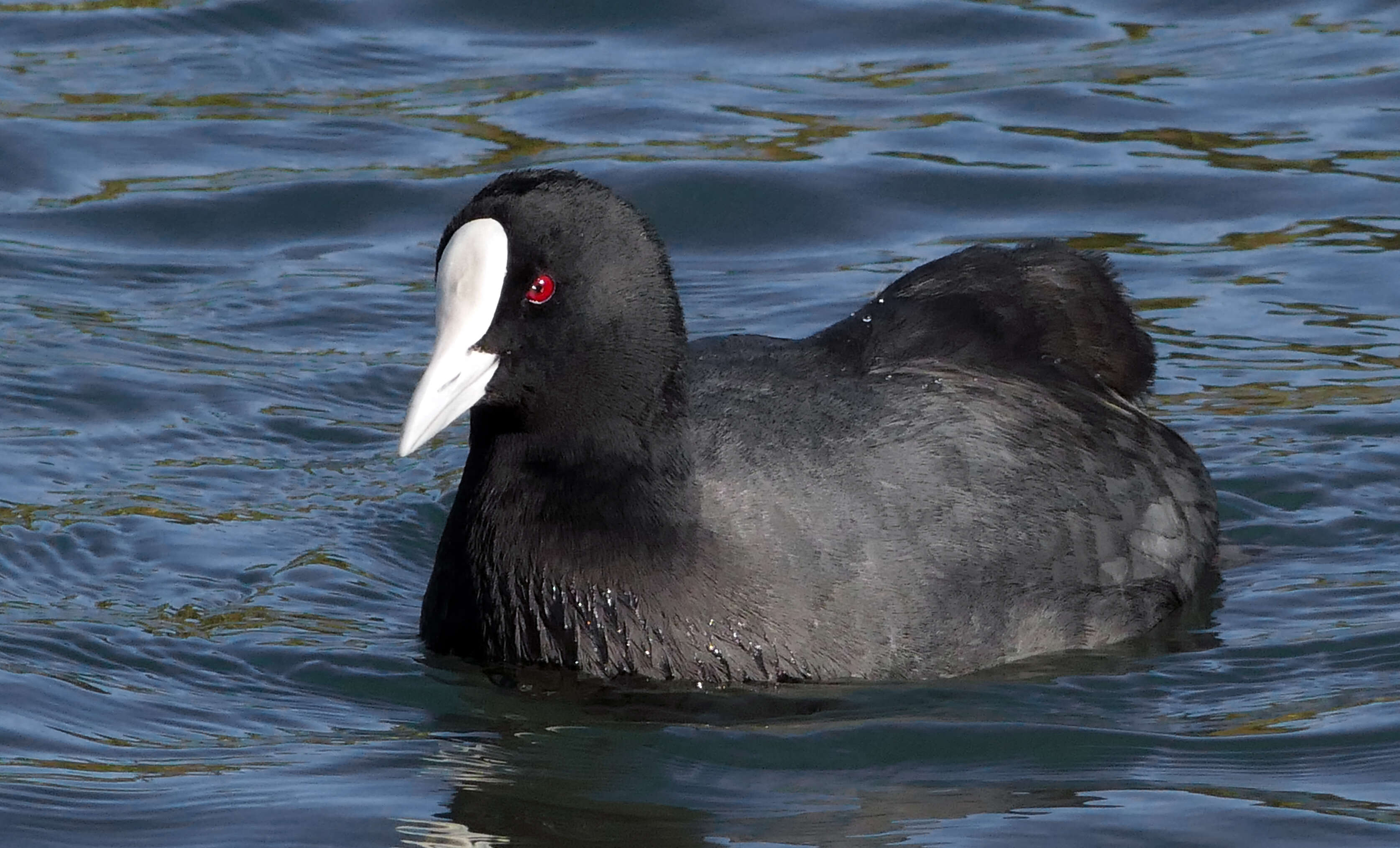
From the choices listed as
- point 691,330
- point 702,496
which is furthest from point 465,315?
point 691,330

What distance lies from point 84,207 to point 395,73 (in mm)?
1734

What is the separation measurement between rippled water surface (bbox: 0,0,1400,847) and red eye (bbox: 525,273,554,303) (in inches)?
32.9

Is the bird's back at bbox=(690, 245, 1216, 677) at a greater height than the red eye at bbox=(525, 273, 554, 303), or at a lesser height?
lesser

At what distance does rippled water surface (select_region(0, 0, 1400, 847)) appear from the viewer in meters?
4.56

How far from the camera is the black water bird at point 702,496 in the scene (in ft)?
15.7

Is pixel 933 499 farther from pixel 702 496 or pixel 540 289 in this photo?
pixel 540 289

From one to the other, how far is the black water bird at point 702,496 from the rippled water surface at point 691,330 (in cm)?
13

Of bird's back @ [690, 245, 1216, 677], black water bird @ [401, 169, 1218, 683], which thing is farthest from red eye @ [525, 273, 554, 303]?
bird's back @ [690, 245, 1216, 677]

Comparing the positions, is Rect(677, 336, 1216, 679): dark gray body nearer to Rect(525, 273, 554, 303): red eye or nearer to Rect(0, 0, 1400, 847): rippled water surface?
Rect(0, 0, 1400, 847): rippled water surface

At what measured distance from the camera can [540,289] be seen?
4.77m

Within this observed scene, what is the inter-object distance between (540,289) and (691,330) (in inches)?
118

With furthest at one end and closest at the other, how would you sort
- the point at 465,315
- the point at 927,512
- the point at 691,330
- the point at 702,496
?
1. the point at 691,330
2. the point at 927,512
3. the point at 702,496
4. the point at 465,315

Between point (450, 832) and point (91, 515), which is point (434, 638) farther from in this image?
point (91, 515)

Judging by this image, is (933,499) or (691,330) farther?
(691,330)
